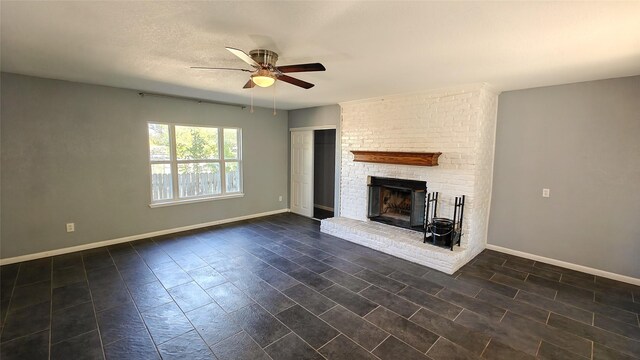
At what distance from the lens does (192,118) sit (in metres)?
4.98

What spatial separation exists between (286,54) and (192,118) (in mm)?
3162

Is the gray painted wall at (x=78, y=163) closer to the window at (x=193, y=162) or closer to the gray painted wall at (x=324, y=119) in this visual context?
the window at (x=193, y=162)

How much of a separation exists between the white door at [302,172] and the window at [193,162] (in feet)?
4.14

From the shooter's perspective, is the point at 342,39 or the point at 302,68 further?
the point at 302,68

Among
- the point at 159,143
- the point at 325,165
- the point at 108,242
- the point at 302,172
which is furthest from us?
the point at 325,165

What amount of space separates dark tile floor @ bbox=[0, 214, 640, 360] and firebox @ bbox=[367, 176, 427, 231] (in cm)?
90

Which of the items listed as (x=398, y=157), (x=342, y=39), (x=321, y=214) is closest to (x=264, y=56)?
(x=342, y=39)

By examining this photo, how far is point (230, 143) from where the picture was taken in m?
5.64

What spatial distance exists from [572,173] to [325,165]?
15.1 ft

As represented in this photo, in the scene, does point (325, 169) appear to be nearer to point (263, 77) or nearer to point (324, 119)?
point (324, 119)

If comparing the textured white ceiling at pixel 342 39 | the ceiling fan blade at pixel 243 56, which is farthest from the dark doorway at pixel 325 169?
the ceiling fan blade at pixel 243 56

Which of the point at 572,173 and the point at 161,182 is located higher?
the point at 572,173

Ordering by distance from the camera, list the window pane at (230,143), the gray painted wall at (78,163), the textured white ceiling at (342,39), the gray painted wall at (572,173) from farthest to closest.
→ the window pane at (230,143), the gray painted wall at (78,163), the gray painted wall at (572,173), the textured white ceiling at (342,39)

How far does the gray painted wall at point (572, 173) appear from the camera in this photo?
10.6 feet
